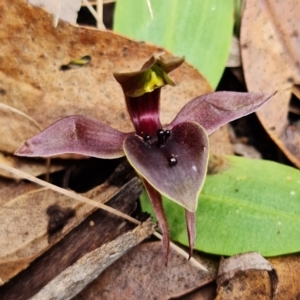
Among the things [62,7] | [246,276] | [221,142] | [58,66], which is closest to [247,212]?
[246,276]

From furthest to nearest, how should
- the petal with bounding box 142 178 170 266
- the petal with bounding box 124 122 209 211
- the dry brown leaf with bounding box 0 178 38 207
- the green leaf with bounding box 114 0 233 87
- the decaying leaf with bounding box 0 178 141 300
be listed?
the green leaf with bounding box 114 0 233 87 < the dry brown leaf with bounding box 0 178 38 207 < the decaying leaf with bounding box 0 178 141 300 < the petal with bounding box 142 178 170 266 < the petal with bounding box 124 122 209 211

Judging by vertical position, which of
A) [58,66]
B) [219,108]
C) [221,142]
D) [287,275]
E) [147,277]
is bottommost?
[147,277]

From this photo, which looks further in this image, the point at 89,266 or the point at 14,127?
the point at 14,127

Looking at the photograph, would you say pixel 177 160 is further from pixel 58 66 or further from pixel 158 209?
pixel 58 66

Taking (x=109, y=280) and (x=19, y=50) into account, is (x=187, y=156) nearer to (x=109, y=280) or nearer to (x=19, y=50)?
(x=109, y=280)

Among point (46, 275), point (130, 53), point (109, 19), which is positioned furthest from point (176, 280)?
point (109, 19)

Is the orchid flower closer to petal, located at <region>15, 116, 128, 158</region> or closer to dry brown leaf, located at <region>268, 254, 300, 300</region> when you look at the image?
petal, located at <region>15, 116, 128, 158</region>

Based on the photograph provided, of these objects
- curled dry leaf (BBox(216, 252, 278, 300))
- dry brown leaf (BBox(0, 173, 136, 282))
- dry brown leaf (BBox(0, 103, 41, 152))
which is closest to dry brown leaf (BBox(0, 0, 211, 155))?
dry brown leaf (BBox(0, 103, 41, 152))
